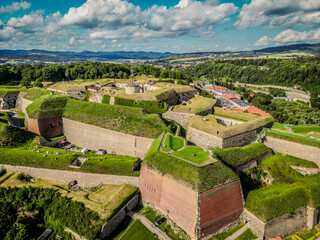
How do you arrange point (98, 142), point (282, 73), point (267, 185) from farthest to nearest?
point (282, 73) < point (98, 142) < point (267, 185)


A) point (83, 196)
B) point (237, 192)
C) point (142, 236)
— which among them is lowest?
point (142, 236)

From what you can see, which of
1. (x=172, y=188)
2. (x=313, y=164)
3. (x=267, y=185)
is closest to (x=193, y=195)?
(x=172, y=188)

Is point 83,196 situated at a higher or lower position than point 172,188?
lower

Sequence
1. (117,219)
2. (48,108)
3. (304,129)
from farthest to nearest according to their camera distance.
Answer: (48,108), (304,129), (117,219)

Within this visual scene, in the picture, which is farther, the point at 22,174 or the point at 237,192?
the point at 22,174

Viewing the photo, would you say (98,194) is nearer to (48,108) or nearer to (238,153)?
(238,153)

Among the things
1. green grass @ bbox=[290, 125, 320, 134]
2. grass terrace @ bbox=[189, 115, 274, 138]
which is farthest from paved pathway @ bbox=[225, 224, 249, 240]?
green grass @ bbox=[290, 125, 320, 134]

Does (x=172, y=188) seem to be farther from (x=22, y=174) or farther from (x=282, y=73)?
(x=282, y=73)

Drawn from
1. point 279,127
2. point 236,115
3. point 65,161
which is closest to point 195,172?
point 65,161

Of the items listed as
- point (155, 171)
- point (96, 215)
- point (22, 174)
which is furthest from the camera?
point (22, 174)
